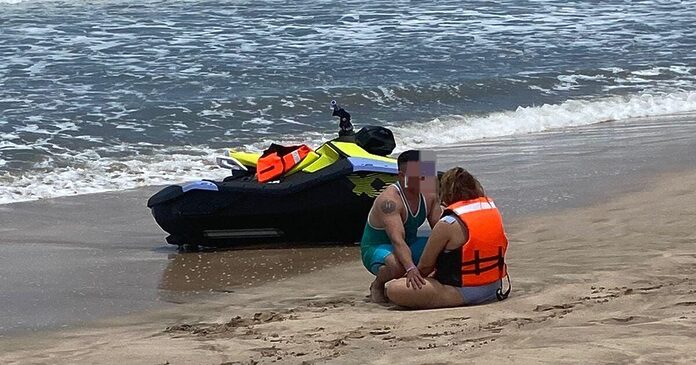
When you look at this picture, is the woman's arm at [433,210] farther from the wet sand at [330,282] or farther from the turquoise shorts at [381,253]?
the wet sand at [330,282]

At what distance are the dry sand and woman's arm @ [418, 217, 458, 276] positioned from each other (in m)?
0.26

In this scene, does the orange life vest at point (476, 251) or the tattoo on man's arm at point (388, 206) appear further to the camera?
the tattoo on man's arm at point (388, 206)

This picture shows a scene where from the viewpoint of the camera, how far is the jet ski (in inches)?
316

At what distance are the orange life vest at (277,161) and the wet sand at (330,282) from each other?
1.76 ft

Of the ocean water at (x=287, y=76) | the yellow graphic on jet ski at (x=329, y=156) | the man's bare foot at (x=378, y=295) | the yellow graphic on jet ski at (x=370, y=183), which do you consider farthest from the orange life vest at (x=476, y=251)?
the ocean water at (x=287, y=76)

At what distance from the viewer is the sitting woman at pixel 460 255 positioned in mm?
5949

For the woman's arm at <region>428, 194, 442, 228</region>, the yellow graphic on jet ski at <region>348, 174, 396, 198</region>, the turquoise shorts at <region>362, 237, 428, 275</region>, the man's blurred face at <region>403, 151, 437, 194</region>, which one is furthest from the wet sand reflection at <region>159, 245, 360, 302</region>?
the man's blurred face at <region>403, 151, 437, 194</region>

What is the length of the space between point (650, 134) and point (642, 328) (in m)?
8.00

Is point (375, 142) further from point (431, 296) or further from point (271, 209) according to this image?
point (431, 296)

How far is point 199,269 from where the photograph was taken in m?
7.77

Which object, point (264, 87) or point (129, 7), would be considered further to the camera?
point (129, 7)

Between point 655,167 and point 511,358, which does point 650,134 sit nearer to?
point 655,167

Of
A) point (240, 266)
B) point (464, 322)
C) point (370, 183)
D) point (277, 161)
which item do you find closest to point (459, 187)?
point (464, 322)

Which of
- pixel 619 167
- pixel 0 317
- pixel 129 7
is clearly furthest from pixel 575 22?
pixel 0 317
